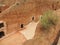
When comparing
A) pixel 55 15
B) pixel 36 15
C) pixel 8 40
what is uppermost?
pixel 55 15

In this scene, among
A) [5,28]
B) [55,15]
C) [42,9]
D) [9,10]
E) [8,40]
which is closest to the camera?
[55,15]

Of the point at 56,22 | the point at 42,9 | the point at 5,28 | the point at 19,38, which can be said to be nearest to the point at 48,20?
the point at 56,22

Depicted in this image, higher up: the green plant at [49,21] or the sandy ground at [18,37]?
the green plant at [49,21]

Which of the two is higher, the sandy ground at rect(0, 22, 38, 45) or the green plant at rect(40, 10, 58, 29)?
the green plant at rect(40, 10, 58, 29)

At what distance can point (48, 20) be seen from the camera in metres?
13.8

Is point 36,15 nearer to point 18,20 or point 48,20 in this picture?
point 18,20

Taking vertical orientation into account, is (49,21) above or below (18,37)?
above

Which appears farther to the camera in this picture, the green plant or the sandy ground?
the sandy ground

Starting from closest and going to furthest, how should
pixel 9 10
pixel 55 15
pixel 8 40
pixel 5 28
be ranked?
pixel 55 15
pixel 8 40
pixel 5 28
pixel 9 10

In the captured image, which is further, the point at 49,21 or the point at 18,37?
the point at 18,37

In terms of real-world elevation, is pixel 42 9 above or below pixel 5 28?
above

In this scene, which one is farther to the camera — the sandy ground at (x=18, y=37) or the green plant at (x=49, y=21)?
the sandy ground at (x=18, y=37)

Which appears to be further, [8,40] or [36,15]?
[36,15]

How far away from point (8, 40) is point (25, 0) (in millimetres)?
6713
